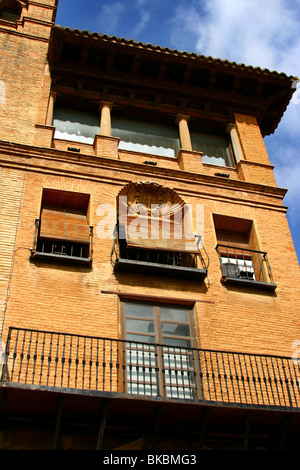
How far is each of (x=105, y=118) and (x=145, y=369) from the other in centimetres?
771

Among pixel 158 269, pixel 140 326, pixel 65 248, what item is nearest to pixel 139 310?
pixel 140 326

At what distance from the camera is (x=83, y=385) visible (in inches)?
360

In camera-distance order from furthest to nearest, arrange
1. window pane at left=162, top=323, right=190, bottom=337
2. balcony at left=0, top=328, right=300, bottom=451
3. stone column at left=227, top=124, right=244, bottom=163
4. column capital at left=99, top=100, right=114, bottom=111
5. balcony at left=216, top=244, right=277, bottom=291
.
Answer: column capital at left=99, top=100, right=114, bottom=111 < stone column at left=227, top=124, right=244, bottom=163 < balcony at left=216, top=244, right=277, bottom=291 < window pane at left=162, top=323, right=190, bottom=337 < balcony at left=0, top=328, right=300, bottom=451

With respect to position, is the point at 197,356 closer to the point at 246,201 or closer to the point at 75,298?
the point at 75,298

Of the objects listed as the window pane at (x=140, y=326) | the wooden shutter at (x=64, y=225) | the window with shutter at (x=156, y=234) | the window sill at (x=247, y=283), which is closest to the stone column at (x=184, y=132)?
the window with shutter at (x=156, y=234)

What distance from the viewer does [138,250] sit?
12234 millimetres

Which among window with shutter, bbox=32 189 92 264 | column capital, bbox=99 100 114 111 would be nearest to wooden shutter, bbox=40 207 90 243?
window with shutter, bbox=32 189 92 264

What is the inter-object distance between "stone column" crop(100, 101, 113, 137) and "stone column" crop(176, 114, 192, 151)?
2033 millimetres

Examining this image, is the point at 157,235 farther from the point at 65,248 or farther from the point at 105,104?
the point at 105,104

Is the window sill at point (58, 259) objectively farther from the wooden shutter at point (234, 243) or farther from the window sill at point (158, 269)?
the wooden shutter at point (234, 243)

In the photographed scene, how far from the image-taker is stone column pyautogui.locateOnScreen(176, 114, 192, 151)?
15372 mm

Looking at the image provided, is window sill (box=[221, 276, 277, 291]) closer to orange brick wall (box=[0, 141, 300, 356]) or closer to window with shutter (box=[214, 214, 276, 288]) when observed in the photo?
window with shutter (box=[214, 214, 276, 288])

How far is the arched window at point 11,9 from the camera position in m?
18.2
